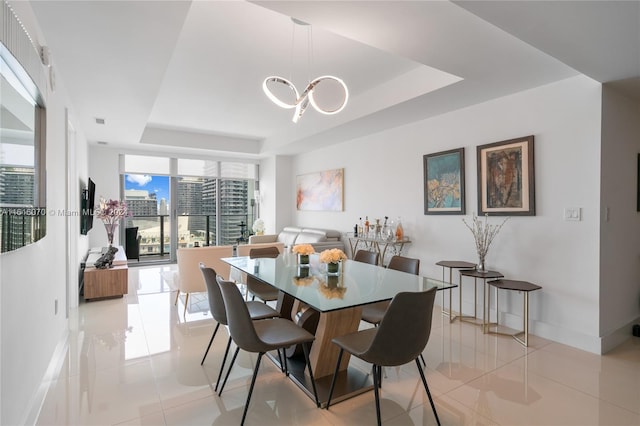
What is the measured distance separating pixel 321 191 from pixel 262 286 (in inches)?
135

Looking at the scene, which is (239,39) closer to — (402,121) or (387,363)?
(402,121)

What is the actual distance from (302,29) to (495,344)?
347 centimetres

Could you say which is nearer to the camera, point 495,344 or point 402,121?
point 495,344

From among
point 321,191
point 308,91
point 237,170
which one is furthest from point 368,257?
point 237,170

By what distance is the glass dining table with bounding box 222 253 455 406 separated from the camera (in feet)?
7.00

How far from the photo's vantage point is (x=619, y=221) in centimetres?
320

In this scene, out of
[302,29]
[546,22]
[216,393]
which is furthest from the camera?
[302,29]

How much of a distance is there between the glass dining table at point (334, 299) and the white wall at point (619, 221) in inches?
73.3

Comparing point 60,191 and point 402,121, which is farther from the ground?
point 402,121

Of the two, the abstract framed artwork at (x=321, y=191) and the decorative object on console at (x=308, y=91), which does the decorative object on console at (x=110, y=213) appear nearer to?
the decorative object on console at (x=308, y=91)

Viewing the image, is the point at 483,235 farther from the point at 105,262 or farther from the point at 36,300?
the point at 105,262

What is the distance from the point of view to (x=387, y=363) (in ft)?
6.11

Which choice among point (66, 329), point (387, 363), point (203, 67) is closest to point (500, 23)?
point (387, 363)

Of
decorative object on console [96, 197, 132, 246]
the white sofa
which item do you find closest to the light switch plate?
the white sofa
